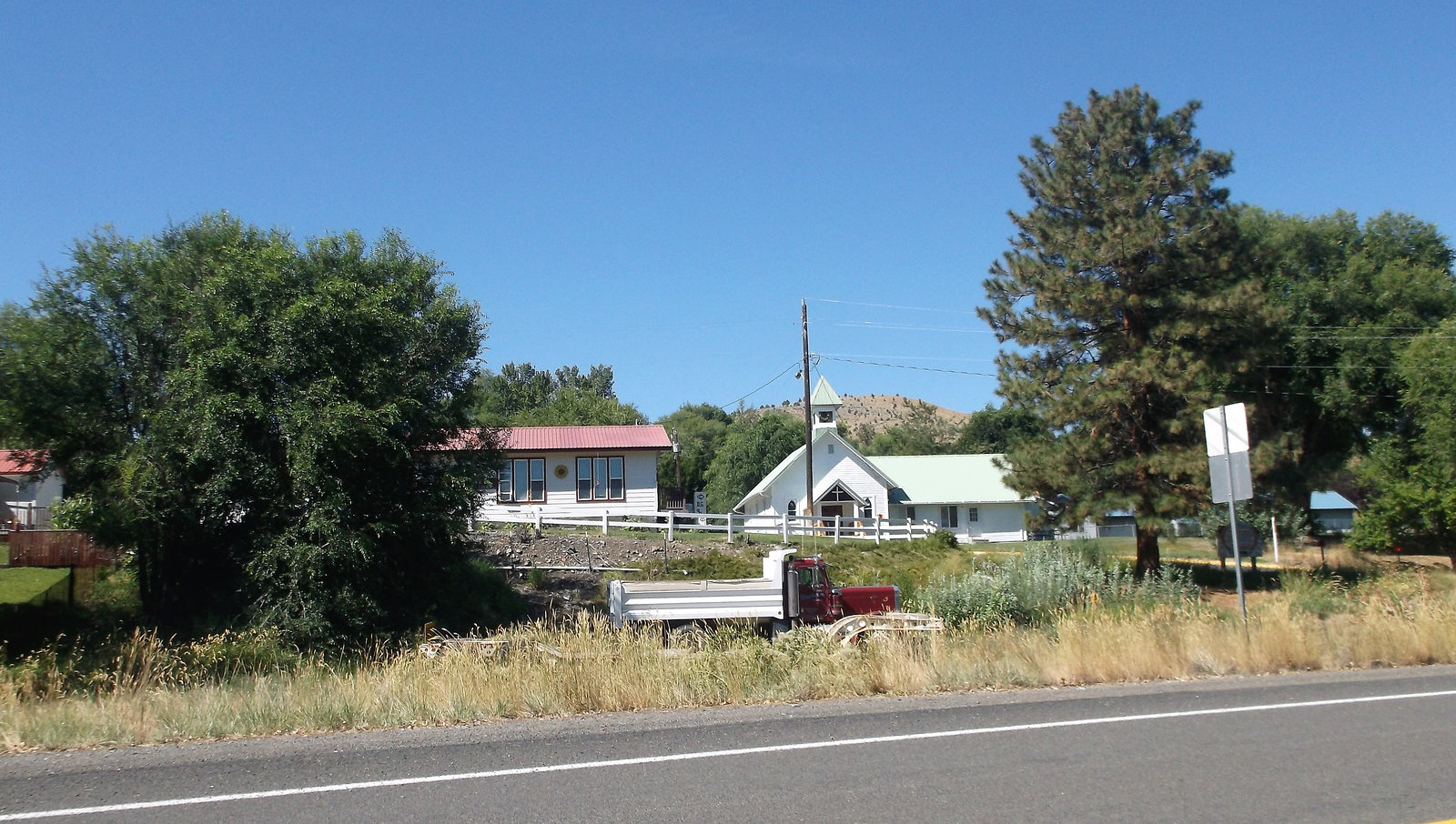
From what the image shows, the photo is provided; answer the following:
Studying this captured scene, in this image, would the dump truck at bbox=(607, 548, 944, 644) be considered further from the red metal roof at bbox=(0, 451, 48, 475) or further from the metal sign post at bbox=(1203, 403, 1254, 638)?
the red metal roof at bbox=(0, 451, 48, 475)

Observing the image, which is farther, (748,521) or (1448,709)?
(748,521)

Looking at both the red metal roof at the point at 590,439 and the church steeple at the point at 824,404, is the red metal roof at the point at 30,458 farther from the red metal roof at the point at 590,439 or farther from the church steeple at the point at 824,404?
the church steeple at the point at 824,404

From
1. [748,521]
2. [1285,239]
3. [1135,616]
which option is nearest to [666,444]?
[748,521]

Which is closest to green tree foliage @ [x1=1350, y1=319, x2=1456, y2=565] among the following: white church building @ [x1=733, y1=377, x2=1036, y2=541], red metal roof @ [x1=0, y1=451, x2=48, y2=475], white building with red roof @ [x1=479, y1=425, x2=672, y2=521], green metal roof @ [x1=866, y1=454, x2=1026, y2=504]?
white church building @ [x1=733, y1=377, x2=1036, y2=541]

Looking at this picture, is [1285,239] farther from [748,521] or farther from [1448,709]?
[1448,709]

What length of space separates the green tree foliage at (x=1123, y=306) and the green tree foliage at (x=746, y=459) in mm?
47842

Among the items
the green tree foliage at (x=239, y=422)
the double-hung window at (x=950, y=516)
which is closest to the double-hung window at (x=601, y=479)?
the green tree foliage at (x=239, y=422)

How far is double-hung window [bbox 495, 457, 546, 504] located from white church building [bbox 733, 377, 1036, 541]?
51.1ft

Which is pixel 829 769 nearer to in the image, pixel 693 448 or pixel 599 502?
pixel 599 502

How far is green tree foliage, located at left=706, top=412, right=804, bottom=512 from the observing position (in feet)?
257

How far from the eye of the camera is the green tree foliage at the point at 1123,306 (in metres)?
28.9

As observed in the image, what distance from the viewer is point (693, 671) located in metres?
10.2

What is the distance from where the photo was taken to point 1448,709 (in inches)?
342

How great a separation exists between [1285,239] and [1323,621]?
3225 centimetres
